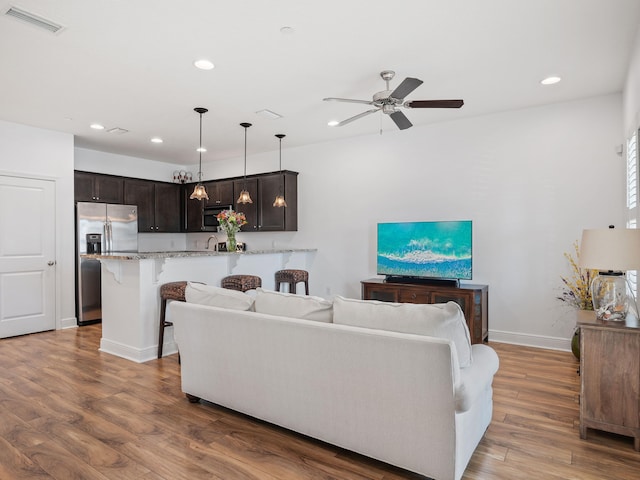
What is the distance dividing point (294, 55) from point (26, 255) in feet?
14.5

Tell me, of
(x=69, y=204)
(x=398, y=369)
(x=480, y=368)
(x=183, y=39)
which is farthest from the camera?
(x=69, y=204)

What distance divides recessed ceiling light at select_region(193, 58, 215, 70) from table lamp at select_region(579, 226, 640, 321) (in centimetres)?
307

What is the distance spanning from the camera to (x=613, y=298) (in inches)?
95.6

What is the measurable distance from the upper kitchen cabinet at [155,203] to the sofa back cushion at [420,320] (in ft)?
19.1

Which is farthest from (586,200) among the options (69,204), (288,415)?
(69,204)

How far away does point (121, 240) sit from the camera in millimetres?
6230

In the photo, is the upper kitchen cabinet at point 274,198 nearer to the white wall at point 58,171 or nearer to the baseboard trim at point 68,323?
the white wall at point 58,171

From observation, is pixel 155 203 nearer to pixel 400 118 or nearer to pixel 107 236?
pixel 107 236

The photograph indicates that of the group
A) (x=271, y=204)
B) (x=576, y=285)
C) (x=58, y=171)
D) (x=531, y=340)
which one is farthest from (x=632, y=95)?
(x=58, y=171)

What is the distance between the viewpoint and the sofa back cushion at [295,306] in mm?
2320

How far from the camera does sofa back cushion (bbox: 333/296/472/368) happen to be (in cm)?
194

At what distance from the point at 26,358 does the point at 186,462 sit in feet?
9.75

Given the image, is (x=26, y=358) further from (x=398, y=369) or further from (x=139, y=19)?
(x=398, y=369)

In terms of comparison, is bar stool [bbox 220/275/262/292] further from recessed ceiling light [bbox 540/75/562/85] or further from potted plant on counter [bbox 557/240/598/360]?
recessed ceiling light [bbox 540/75/562/85]
